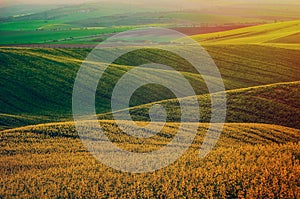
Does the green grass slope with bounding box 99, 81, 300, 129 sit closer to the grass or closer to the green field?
the green field

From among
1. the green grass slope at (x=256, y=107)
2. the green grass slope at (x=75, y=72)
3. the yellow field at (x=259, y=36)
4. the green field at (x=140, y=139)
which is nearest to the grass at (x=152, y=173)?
the green field at (x=140, y=139)

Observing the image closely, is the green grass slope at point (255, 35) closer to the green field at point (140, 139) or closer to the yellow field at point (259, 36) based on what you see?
the yellow field at point (259, 36)

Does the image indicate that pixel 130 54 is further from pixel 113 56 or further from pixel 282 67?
pixel 282 67

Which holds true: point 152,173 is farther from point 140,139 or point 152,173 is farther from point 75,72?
point 75,72

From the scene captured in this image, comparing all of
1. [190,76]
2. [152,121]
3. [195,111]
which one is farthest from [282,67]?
[152,121]

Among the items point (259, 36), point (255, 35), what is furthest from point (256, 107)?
point (255, 35)

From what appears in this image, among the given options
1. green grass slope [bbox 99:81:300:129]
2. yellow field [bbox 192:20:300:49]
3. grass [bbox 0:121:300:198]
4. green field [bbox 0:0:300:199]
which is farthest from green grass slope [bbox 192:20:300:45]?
grass [bbox 0:121:300:198]

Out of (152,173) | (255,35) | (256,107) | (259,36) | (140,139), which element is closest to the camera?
(152,173)
